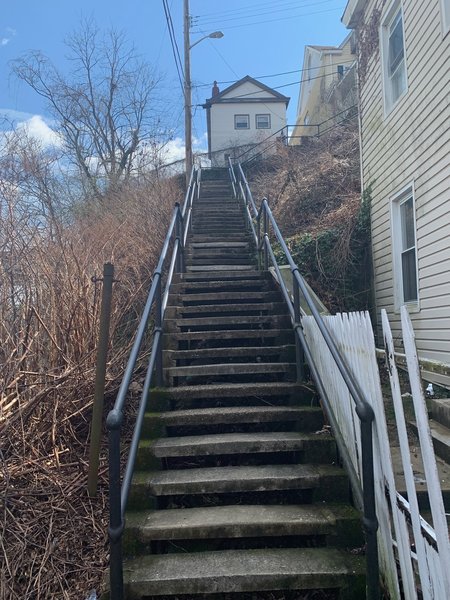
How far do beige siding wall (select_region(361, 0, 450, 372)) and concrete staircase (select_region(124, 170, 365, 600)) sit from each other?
Result: 2.05 metres

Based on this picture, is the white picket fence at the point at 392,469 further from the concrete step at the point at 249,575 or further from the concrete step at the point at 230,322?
the concrete step at the point at 230,322

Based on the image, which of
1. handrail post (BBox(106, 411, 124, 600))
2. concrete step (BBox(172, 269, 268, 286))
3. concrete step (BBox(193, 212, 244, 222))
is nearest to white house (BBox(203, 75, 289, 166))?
concrete step (BBox(193, 212, 244, 222))

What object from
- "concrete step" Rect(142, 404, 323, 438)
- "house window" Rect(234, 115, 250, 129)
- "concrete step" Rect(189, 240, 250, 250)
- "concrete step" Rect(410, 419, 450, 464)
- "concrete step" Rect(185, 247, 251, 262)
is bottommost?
"concrete step" Rect(410, 419, 450, 464)

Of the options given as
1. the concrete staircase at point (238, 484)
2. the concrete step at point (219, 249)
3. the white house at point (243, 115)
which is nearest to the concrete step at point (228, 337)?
the concrete staircase at point (238, 484)

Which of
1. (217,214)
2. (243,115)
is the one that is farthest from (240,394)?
(243,115)

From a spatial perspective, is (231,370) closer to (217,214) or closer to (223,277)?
(223,277)

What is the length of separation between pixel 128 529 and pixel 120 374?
1.87 meters

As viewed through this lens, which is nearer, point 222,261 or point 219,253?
point 222,261

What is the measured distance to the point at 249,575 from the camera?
2.32m

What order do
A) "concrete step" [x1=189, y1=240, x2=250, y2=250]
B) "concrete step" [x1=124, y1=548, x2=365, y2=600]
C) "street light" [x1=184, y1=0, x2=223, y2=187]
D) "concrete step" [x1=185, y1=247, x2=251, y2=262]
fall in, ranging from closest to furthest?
"concrete step" [x1=124, y1=548, x2=365, y2=600]
"concrete step" [x1=185, y1=247, x2=251, y2=262]
"concrete step" [x1=189, y1=240, x2=250, y2=250]
"street light" [x1=184, y1=0, x2=223, y2=187]

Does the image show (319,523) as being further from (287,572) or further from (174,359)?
(174,359)

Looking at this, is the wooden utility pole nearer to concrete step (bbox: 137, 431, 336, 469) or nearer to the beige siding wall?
concrete step (bbox: 137, 431, 336, 469)

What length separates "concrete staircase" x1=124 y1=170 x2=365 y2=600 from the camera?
2340mm

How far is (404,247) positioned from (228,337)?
3.59 m
